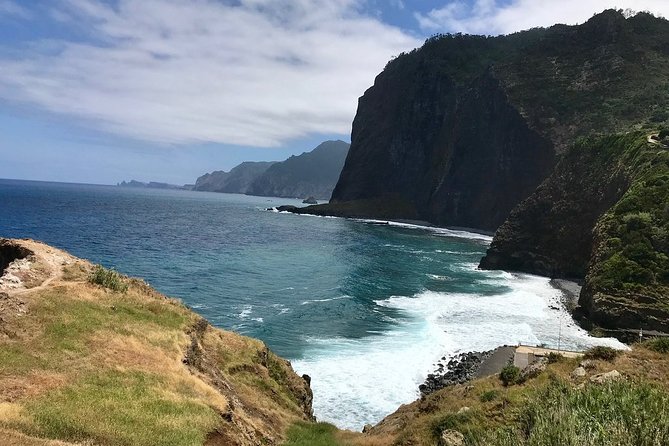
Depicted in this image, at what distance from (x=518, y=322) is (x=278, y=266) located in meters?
39.1

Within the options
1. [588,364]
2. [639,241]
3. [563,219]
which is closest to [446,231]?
[563,219]

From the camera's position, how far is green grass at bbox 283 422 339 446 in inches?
787

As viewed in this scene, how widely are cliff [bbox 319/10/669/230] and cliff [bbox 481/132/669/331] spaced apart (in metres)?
30.0

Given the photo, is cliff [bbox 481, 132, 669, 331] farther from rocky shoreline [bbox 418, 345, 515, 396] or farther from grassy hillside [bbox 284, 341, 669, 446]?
grassy hillside [bbox 284, 341, 669, 446]

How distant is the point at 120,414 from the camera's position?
45.9ft

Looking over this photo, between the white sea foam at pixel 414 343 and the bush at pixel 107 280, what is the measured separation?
14.0 meters

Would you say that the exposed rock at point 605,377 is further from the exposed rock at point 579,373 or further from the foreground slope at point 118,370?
the foreground slope at point 118,370

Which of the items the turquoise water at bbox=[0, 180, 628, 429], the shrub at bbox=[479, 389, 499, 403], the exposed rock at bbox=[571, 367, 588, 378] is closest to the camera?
the exposed rock at bbox=[571, 367, 588, 378]

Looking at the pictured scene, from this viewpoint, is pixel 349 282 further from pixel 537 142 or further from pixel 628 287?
pixel 537 142

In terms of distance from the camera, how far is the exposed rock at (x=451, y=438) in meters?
17.5

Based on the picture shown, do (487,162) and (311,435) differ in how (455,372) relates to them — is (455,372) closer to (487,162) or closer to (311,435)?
(311,435)

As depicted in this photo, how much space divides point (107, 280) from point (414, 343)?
85.9 feet

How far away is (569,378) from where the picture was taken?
2016cm

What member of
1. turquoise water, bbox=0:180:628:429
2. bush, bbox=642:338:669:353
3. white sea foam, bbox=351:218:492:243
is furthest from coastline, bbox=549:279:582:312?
white sea foam, bbox=351:218:492:243
